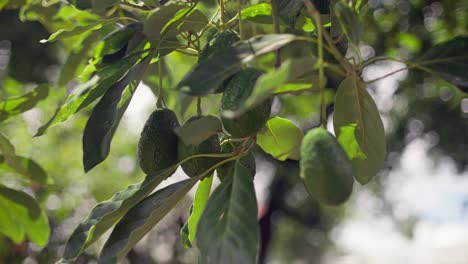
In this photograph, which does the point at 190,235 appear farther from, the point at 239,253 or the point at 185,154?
the point at 239,253

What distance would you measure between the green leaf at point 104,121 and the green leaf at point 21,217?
77cm

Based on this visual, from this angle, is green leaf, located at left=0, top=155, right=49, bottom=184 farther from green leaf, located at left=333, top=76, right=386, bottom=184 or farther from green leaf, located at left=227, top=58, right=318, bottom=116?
green leaf, located at left=227, top=58, right=318, bottom=116

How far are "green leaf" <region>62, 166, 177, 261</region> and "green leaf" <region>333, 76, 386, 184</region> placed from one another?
0.24 meters

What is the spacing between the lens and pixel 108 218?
97 cm

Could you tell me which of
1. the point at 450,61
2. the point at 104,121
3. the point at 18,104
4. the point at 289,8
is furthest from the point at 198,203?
the point at 18,104

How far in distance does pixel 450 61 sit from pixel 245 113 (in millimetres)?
263

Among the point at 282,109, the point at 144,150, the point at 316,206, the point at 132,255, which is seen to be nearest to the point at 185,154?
the point at 144,150

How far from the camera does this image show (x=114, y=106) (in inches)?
37.3

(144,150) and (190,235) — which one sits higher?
(144,150)

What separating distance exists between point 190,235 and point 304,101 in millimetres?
2467

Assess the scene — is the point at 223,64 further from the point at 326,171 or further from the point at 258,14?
the point at 258,14

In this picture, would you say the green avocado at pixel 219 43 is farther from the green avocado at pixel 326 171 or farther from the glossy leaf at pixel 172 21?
the green avocado at pixel 326 171

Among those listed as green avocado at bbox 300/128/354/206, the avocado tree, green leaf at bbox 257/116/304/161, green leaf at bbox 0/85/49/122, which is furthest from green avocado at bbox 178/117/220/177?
green leaf at bbox 0/85/49/122

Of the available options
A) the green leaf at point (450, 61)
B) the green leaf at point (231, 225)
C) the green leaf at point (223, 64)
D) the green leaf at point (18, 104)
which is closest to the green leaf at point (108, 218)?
the green leaf at point (231, 225)
